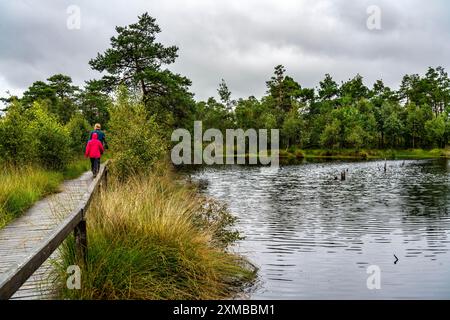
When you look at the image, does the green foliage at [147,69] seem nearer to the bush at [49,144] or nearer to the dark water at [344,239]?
the dark water at [344,239]

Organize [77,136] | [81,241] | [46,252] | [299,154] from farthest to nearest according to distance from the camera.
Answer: [299,154] → [77,136] → [81,241] → [46,252]

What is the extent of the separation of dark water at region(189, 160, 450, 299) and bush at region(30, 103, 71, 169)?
882cm

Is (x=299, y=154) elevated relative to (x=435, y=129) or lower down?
lower down

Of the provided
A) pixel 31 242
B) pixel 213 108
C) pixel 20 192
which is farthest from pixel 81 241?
pixel 213 108

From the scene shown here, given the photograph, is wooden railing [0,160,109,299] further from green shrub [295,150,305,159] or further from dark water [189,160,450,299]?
green shrub [295,150,305,159]

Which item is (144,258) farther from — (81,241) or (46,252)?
(46,252)

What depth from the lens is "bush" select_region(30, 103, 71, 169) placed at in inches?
792

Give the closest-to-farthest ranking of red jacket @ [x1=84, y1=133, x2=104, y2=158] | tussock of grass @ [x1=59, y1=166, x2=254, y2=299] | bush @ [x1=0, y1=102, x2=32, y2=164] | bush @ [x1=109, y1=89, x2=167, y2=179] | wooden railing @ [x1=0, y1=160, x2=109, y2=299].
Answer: wooden railing @ [x1=0, y1=160, x2=109, y2=299] → tussock of grass @ [x1=59, y1=166, x2=254, y2=299] → red jacket @ [x1=84, y1=133, x2=104, y2=158] → bush @ [x1=0, y1=102, x2=32, y2=164] → bush @ [x1=109, y1=89, x2=167, y2=179]

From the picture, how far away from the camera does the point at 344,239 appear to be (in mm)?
16344

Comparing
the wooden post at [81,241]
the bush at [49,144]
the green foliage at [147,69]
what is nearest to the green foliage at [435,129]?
the green foliage at [147,69]

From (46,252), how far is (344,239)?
526 inches

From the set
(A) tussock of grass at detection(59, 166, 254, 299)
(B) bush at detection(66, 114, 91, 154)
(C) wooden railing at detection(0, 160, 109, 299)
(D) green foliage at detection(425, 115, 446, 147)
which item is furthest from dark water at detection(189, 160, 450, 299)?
(D) green foliage at detection(425, 115, 446, 147)

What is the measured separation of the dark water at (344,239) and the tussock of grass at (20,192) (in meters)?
6.15
